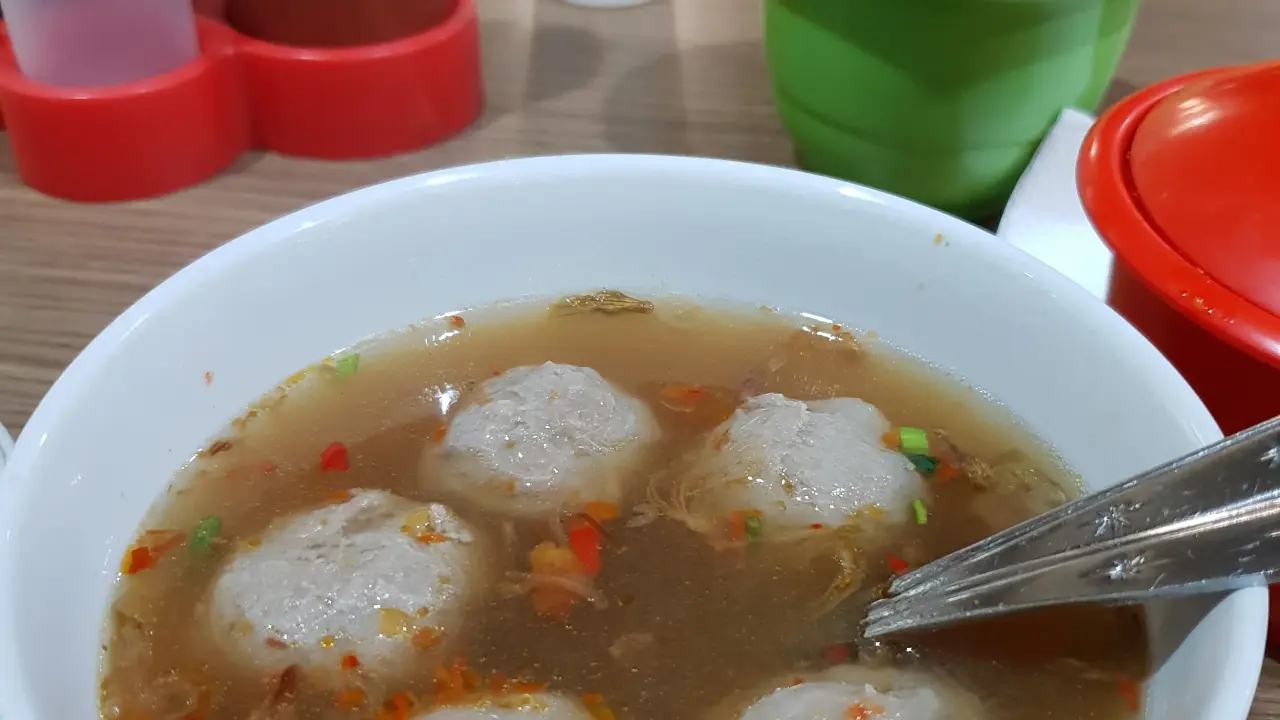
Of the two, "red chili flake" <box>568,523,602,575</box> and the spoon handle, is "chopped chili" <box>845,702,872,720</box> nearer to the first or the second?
the spoon handle

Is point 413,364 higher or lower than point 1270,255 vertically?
lower

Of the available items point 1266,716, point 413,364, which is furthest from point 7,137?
point 1266,716

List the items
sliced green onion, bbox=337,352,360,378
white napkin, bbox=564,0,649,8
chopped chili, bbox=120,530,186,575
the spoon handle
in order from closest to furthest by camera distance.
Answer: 1. the spoon handle
2. chopped chili, bbox=120,530,186,575
3. sliced green onion, bbox=337,352,360,378
4. white napkin, bbox=564,0,649,8

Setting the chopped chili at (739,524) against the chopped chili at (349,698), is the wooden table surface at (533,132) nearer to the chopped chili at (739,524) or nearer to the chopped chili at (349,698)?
the chopped chili at (739,524)

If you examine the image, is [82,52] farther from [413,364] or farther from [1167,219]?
[1167,219]

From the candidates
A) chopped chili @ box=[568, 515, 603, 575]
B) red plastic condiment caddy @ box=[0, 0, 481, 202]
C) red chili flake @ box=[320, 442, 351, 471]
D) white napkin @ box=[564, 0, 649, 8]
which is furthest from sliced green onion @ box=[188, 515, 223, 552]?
white napkin @ box=[564, 0, 649, 8]
